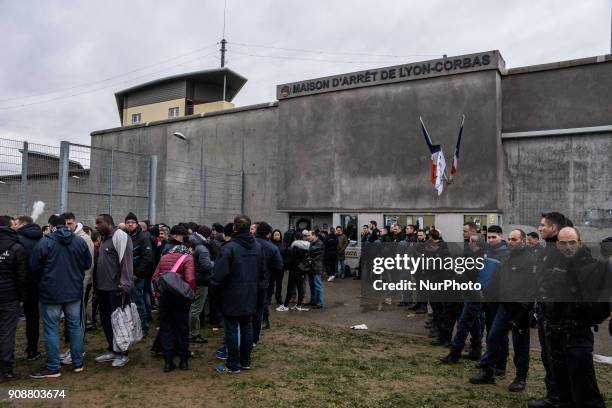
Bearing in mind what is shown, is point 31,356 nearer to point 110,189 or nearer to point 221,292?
point 221,292

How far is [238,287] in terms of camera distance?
5793 millimetres

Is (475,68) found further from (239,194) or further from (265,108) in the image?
(239,194)

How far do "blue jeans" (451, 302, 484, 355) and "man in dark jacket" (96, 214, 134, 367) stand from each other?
4.45 m

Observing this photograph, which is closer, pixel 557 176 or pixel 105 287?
pixel 105 287

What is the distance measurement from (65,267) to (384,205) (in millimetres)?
11836

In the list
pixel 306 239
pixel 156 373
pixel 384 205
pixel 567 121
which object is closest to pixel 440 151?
pixel 384 205

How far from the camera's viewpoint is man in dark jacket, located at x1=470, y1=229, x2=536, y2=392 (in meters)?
5.39

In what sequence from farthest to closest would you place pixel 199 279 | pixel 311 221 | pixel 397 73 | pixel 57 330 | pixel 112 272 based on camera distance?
1. pixel 311 221
2. pixel 397 73
3. pixel 199 279
4. pixel 112 272
5. pixel 57 330

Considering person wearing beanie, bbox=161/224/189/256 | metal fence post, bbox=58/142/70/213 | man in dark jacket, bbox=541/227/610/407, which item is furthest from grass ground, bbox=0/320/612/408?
metal fence post, bbox=58/142/70/213

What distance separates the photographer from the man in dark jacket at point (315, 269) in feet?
33.3

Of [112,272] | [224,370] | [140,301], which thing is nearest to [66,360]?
[112,272]

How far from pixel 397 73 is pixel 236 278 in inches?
482

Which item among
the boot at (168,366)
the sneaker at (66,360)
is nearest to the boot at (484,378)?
the boot at (168,366)

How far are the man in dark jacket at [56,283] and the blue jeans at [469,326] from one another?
196 inches
